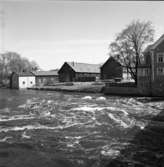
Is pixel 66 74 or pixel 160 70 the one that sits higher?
pixel 66 74

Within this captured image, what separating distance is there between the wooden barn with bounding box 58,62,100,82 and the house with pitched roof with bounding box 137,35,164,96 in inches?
821

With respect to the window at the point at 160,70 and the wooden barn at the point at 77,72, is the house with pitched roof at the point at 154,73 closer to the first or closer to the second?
the window at the point at 160,70

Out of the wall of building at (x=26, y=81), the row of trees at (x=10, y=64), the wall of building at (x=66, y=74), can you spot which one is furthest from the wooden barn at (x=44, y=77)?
the row of trees at (x=10, y=64)

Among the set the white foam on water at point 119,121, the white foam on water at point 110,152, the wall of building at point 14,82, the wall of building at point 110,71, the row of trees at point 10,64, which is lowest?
the white foam on water at point 110,152

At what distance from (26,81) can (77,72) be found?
13.1 metres

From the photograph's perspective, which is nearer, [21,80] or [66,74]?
[21,80]

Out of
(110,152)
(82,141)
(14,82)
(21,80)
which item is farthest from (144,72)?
(14,82)

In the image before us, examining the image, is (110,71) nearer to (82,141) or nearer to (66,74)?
(66,74)

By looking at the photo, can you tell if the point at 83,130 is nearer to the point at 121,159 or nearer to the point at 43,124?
the point at 43,124

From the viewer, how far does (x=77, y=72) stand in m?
46.2

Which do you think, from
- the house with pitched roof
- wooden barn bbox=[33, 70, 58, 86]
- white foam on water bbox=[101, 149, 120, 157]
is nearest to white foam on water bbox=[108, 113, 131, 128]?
white foam on water bbox=[101, 149, 120, 157]

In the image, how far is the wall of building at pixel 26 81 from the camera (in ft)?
145

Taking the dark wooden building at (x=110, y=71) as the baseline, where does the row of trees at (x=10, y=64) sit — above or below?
above

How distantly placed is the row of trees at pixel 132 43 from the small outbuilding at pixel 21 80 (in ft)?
79.4
